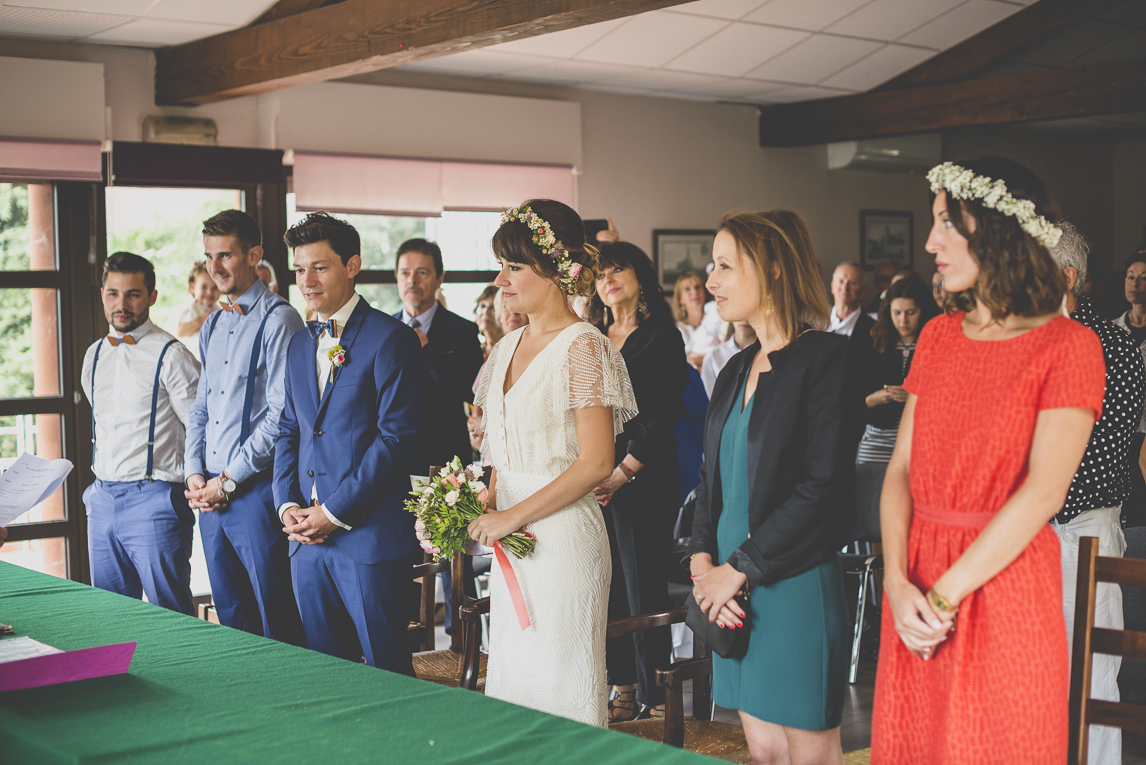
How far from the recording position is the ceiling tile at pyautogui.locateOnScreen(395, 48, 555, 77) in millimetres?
6309

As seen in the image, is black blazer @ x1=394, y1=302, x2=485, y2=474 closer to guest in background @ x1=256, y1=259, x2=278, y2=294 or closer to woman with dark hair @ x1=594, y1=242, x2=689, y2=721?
woman with dark hair @ x1=594, y1=242, x2=689, y2=721

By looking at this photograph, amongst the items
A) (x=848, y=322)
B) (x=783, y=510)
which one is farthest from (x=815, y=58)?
(x=783, y=510)

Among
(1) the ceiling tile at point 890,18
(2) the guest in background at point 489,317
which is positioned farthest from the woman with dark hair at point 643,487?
(1) the ceiling tile at point 890,18

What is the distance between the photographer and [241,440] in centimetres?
359

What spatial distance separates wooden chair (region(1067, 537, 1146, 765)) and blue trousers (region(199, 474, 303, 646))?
2503 mm

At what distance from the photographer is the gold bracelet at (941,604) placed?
71.0 inches

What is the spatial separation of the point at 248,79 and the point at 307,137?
3.29ft

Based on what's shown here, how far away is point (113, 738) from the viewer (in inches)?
58.2

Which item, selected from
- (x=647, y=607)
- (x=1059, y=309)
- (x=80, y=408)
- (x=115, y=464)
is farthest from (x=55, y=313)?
(x=1059, y=309)

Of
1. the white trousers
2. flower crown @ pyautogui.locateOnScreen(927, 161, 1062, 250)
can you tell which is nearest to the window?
the white trousers

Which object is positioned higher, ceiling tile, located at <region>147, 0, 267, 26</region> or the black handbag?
ceiling tile, located at <region>147, 0, 267, 26</region>

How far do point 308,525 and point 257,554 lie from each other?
645 mm

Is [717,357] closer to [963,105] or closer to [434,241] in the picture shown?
[434,241]

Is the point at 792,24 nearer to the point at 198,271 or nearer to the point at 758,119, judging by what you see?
the point at 758,119
